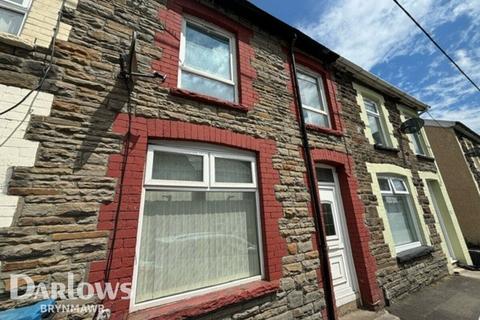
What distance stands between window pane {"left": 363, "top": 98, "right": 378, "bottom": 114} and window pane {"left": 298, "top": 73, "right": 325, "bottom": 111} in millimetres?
2378

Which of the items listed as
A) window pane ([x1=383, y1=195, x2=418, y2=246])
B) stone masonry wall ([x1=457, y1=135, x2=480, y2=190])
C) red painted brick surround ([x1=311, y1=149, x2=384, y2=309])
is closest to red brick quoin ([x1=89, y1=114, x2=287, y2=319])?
red painted brick surround ([x1=311, y1=149, x2=384, y2=309])

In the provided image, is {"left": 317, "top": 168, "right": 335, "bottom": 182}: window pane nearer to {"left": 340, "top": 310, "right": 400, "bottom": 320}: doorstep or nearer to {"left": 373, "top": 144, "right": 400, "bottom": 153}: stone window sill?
{"left": 373, "top": 144, "right": 400, "bottom": 153}: stone window sill

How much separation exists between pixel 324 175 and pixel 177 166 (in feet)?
11.6

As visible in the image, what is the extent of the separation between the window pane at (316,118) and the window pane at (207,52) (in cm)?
216

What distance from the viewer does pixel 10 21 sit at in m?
2.62

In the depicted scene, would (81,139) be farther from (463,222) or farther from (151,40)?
(463,222)

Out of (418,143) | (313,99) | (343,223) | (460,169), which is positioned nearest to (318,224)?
(343,223)

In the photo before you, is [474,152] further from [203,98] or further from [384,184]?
[203,98]

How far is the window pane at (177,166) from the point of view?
3.00 metres

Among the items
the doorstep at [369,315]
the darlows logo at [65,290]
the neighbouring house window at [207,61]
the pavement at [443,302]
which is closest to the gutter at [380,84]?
the neighbouring house window at [207,61]

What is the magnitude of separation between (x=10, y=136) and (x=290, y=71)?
498 cm

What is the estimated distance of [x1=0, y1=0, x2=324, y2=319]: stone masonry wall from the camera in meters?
2.11

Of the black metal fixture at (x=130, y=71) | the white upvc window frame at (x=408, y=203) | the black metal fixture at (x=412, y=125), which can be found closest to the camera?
the black metal fixture at (x=130, y=71)

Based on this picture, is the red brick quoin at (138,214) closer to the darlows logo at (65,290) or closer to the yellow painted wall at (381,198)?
the darlows logo at (65,290)
